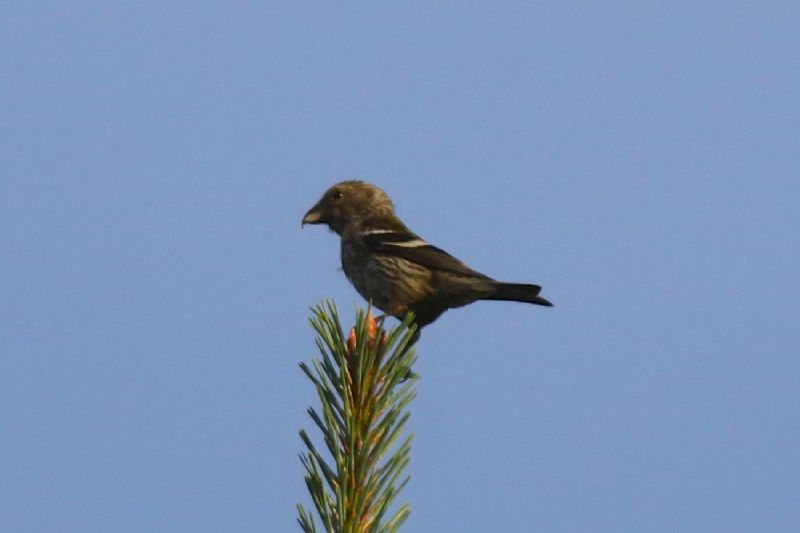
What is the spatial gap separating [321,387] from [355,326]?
0.30m

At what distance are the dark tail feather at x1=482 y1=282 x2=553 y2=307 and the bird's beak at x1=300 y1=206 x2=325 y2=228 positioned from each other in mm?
2372

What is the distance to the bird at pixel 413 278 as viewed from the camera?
322 inches

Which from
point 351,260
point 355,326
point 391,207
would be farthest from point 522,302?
point 355,326

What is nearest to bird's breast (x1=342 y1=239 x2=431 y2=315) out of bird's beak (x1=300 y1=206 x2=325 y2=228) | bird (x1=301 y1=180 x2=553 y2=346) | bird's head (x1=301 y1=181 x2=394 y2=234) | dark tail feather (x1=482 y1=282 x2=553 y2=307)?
bird (x1=301 y1=180 x2=553 y2=346)

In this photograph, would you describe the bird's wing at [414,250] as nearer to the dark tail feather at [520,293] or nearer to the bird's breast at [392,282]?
the bird's breast at [392,282]

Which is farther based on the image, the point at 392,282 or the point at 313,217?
the point at 313,217

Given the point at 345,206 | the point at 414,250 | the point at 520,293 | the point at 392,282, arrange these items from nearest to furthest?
the point at 520,293 → the point at 392,282 → the point at 414,250 → the point at 345,206

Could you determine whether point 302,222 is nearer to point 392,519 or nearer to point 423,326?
point 423,326

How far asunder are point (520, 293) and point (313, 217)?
2.63m

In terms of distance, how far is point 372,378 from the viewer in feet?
11.6

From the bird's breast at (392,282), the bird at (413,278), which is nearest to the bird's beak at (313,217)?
the bird at (413,278)

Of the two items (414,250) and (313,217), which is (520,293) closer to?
(414,250)

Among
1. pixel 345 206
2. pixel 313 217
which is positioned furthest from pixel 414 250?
pixel 313 217

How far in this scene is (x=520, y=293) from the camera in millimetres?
8062
